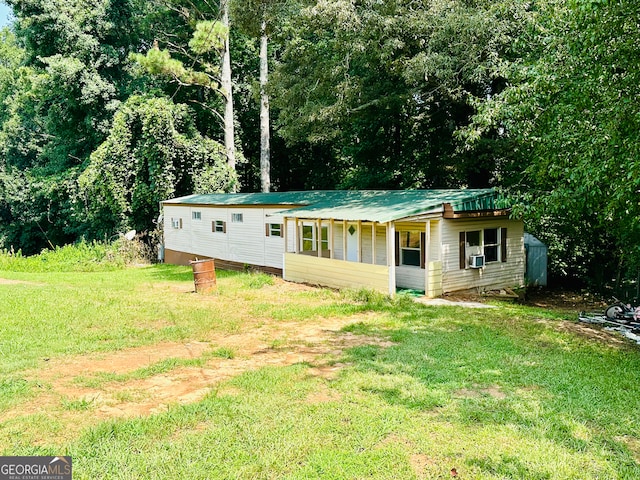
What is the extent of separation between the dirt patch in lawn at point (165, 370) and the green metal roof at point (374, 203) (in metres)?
4.40

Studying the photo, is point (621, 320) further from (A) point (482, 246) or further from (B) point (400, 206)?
(B) point (400, 206)

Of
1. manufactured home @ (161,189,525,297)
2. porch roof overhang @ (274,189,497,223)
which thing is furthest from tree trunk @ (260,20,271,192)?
porch roof overhang @ (274,189,497,223)

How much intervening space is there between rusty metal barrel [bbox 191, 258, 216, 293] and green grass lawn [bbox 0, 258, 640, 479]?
3.35 meters

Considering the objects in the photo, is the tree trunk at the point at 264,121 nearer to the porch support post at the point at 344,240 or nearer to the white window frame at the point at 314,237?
the white window frame at the point at 314,237

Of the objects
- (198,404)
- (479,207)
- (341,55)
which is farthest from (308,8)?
(198,404)

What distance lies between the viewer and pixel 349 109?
688 inches

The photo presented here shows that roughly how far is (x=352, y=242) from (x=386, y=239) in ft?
6.62

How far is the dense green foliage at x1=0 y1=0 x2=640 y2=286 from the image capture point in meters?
8.86

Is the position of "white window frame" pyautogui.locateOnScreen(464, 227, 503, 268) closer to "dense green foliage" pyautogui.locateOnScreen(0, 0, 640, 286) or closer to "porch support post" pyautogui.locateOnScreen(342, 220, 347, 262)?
"dense green foliage" pyautogui.locateOnScreen(0, 0, 640, 286)

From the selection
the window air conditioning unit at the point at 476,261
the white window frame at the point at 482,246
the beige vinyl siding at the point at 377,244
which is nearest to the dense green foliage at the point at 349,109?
the white window frame at the point at 482,246

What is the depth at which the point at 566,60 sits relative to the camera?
9172 millimetres

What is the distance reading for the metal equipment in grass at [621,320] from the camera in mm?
8945

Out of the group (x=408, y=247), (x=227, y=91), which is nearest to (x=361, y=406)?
(x=408, y=247)

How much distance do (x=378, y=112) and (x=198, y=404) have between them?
1611 cm
